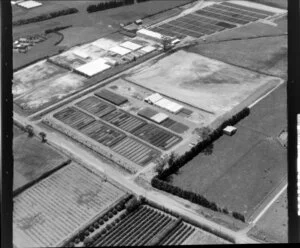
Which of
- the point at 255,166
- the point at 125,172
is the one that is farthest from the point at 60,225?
the point at 255,166

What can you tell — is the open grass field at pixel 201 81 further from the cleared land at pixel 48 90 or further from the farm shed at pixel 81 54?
the farm shed at pixel 81 54

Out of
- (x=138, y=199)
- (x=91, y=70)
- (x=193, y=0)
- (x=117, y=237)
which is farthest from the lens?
(x=193, y=0)

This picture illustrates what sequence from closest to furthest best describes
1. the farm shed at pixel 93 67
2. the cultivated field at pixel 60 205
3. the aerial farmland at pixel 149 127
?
the cultivated field at pixel 60 205 → the aerial farmland at pixel 149 127 → the farm shed at pixel 93 67

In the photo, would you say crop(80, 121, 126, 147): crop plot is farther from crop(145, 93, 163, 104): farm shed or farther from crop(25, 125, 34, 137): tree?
crop(145, 93, 163, 104): farm shed

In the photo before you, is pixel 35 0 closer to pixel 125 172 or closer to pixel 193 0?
pixel 193 0

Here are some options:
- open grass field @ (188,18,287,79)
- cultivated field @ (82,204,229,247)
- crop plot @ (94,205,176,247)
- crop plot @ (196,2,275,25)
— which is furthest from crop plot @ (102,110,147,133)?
crop plot @ (196,2,275,25)

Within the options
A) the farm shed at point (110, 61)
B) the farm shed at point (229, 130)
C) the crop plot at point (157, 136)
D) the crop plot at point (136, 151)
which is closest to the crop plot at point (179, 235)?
the crop plot at point (136, 151)
